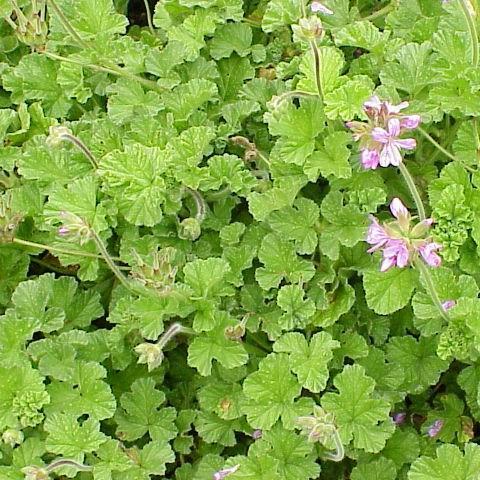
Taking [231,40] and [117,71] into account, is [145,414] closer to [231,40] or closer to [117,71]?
[117,71]

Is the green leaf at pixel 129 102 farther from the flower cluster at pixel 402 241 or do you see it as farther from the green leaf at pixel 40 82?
the flower cluster at pixel 402 241

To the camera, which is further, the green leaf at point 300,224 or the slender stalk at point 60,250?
the slender stalk at point 60,250

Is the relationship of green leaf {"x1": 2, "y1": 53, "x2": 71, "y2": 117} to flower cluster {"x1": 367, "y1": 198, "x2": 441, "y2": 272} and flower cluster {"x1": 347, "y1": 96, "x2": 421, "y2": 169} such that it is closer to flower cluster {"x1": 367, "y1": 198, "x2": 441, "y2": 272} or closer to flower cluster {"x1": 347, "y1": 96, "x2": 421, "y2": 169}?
flower cluster {"x1": 347, "y1": 96, "x2": 421, "y2": 169}

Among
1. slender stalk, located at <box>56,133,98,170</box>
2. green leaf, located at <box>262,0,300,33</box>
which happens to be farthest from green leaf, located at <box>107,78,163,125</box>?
green leaf, located at <box>262,0,300,33</box>

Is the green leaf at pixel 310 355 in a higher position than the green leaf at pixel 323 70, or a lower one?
lower

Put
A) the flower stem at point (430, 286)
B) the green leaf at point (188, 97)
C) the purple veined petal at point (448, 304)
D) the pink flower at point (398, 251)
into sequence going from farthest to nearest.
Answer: the green leaf at point (188, 97)
the purple veined petal at point (448, 304)
the flower stem at point (430, 286)
the pink flower at point (398, 251)

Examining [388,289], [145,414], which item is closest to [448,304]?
[388,289]

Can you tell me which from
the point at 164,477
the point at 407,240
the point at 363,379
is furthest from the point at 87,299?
the point at 407,240

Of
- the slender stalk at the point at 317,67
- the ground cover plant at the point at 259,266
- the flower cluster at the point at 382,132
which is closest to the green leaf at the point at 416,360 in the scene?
the ground cover plant at the point at 259,266
